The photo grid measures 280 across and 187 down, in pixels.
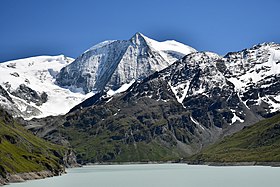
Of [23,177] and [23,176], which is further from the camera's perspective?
[23,176]

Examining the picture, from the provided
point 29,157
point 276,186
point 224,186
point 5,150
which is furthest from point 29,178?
point 276,186

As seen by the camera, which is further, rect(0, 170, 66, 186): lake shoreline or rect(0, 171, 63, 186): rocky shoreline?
rect(0, 171, 63, 186): rocky shoreline

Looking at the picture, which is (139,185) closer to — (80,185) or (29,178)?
(80,185)

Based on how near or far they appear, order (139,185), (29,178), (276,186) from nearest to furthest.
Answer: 1. (276,186)
2. (139,185)
3. (29,178)

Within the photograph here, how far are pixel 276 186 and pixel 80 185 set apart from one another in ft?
177

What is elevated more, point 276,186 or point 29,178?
point 276,186

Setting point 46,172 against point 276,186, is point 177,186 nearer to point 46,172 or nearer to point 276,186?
point 276,186

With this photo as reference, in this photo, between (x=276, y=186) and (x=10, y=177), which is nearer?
(x=276, y=186)

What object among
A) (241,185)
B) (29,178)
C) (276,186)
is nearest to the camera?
(276,186)

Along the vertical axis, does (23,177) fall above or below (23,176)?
below

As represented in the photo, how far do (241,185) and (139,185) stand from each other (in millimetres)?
26260

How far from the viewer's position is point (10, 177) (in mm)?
153000

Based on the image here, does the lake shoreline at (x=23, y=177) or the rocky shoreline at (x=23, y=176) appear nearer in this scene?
the lake shoreline at (x=23, y=177)

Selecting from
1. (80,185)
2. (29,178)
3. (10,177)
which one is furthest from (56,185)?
(29,178)
